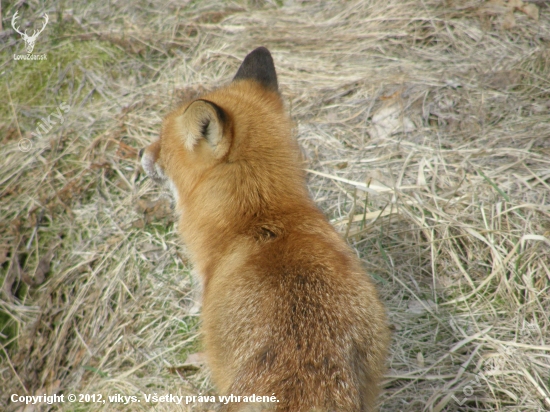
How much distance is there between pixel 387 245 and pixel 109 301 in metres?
2.35

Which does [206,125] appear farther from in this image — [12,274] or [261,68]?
[12,274]

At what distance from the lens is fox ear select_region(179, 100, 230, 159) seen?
227 centimetres

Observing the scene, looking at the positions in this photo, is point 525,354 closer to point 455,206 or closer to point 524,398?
point 524,398

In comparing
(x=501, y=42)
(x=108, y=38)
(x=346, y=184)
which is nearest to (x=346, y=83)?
(x=346, y=184)

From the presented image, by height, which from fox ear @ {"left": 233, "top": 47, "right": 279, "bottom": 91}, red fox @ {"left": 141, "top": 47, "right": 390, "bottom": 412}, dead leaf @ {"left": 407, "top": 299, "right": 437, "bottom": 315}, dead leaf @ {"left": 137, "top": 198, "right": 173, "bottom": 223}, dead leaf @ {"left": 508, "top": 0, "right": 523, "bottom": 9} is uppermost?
fox ear @ {"left": 233, "top": 47, "right": 279, "bottom": 91}

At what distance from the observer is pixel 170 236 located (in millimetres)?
4109

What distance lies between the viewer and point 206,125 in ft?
7.80

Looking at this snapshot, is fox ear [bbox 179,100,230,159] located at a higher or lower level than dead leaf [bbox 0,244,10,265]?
higher

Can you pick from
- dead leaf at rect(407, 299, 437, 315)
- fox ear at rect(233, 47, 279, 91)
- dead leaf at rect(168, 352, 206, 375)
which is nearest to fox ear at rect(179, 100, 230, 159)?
fox ear at rect(233, 47, 279, 91)

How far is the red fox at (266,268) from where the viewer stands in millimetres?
1876

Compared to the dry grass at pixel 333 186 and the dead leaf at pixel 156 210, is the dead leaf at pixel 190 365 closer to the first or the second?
the dry grass at pixel 333 186

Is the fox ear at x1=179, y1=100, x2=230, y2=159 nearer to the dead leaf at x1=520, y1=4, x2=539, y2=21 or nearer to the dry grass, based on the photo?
the dry grass

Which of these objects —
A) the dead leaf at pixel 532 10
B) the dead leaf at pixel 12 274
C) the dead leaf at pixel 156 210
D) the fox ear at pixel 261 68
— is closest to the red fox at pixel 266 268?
the fox ear at pixel 261 68

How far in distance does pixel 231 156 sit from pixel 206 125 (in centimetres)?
22
